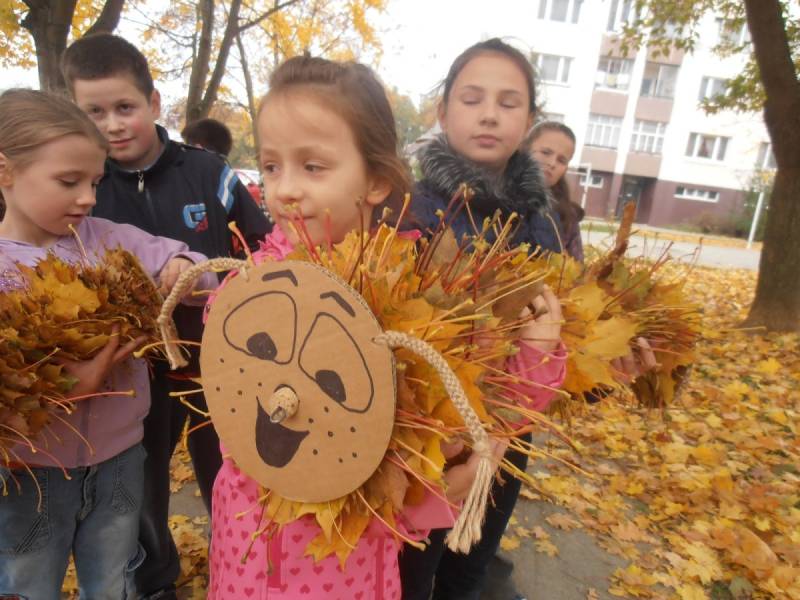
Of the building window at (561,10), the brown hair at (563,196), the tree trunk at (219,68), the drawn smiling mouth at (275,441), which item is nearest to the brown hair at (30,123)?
the drawn smiling mouth at (275,441)

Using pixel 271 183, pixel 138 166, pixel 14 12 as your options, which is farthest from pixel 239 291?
pixel 14 12

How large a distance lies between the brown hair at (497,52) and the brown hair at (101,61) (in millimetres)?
1140

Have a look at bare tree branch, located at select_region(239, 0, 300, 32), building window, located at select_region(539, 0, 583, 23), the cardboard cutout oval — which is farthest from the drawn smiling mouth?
building window, located at select_region(539, 0, 583, 23)

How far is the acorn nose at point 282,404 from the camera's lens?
0.71 meters

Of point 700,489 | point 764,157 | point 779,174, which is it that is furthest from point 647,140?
→ point 700,489

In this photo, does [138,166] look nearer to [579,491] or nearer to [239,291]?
[239,291]

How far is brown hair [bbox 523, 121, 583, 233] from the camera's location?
2.34 meters

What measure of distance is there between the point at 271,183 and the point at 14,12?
5.62 meters

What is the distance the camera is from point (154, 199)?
184 centimetres

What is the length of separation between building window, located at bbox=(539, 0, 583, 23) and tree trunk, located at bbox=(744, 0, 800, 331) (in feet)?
82.0

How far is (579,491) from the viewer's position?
3.04 metres

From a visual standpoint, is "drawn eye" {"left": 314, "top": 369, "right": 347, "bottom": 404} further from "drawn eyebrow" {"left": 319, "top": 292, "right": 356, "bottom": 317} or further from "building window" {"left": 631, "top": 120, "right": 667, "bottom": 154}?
"building window" {"left": 631, "top": 120, "right": 667, "bottom": 154}

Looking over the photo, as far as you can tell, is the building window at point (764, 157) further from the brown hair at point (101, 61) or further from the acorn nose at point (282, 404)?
the acorn nose at point (282, 404)

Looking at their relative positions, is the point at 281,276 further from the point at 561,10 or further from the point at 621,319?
the point at 561,10
